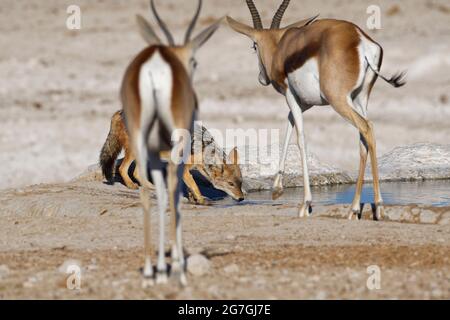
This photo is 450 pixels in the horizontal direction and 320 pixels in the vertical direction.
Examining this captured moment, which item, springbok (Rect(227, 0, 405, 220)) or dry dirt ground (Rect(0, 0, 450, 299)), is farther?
springbok (Rect(227, 0, 405, 220))

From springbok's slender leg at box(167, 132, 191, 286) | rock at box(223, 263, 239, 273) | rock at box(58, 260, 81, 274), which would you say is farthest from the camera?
rock at box(58, 260, 81, 274)

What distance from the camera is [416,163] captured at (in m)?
13.3

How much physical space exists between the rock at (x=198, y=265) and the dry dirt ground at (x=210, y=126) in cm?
6

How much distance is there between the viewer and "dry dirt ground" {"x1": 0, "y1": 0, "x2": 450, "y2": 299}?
275 inches

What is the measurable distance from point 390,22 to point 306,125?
815 cm

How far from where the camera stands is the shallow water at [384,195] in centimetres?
1131

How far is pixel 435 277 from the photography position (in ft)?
22.9

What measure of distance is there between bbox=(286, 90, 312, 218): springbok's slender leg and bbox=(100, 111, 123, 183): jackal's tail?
8.72 feet

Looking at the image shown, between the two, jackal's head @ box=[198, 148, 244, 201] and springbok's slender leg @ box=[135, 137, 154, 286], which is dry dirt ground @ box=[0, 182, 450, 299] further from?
jackal's head @ box=[198, 148, 244, 201]

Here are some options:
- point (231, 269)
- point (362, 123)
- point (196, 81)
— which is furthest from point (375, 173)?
point (196, 81)

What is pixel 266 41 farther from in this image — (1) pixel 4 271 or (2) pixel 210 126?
(2) pixel 210 126


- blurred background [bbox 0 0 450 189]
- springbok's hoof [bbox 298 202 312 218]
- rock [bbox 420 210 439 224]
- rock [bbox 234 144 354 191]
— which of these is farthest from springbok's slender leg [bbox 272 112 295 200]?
blurred background [bbox 0 0 450 189]
